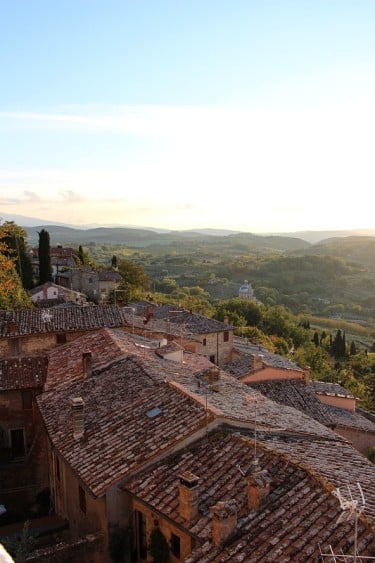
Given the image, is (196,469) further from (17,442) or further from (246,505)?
(17,442)

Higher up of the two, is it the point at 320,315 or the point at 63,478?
the point at 63,478

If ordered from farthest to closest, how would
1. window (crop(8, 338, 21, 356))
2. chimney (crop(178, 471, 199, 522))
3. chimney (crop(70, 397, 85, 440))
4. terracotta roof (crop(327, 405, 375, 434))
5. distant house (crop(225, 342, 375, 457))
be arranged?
1. terracotta roof (crop(327, 405, 375, 434))
2. distant house (crop(225, 342, 375, 457))
3. window (crop(8, 338, 21, 356))
4. chimney (crop(70, 397, 85, 440))
5. chimney (crop(178, 471, 199, 522))

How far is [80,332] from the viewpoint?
26.3 m

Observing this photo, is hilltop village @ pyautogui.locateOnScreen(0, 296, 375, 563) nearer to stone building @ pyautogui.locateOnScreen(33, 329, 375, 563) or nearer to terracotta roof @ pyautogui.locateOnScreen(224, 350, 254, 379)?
stone building @ pyautogui.locateOnScreen(33, 329, 375, 563)

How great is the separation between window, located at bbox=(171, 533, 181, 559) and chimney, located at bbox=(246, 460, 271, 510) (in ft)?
5.92

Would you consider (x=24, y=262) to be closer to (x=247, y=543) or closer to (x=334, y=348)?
(x=334, y=348)

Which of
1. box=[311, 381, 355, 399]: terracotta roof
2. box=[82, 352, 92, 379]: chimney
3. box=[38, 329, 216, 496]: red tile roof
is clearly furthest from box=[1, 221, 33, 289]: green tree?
box=[82, 352, 92, 379]: chimney

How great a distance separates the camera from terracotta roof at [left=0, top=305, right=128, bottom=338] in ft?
83.7

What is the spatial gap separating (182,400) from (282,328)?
61535 millimetres

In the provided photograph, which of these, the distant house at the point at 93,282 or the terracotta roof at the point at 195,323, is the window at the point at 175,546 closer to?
the terracotta roof at the point at 195,323

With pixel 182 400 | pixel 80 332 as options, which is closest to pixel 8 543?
pixel 182 400

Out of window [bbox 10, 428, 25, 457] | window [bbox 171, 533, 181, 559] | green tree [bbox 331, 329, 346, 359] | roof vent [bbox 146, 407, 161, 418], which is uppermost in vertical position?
roof vent [bbox 146, 407, 161, 418]

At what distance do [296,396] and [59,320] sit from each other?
12.8 m

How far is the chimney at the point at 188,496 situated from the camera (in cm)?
998
